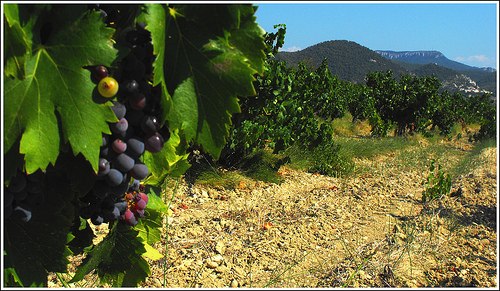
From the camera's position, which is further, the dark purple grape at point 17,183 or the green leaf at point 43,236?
the green leaf at point 43,236

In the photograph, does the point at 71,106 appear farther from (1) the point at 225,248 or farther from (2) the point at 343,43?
(2) the point at 343,43

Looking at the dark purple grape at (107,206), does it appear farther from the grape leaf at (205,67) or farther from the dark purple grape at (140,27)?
the dark purple grape at (140,27)

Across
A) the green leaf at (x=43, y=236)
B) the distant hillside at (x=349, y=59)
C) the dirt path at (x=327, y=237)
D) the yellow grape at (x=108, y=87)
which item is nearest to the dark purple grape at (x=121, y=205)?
the green leaf at (x=43, y=236)

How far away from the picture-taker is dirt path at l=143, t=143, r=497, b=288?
8.72 feet

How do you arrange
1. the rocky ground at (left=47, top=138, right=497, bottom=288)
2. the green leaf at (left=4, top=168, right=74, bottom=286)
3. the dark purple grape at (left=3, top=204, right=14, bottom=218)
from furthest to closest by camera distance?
the rocky ground at (left=47, top=138, right=497, bottom=288), the green leaf at (left=4, top=168, right=74, bottom=286), the dark purple grape at (left=3, top=204, right=14, bottom=218)

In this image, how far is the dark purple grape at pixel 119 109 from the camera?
2.84 ft

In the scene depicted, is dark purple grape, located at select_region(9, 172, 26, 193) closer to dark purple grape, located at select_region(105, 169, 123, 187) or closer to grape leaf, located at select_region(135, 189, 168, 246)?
dark purple grape, located at select_region(105, 169, 123, 187)

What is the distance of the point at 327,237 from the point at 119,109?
2863 mm

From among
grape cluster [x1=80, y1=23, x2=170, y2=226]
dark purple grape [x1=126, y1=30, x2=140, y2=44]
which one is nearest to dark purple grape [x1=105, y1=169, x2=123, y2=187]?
grape cluster [x1=80, y1=23, x2=170, y2=226]

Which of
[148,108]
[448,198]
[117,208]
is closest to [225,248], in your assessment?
[117,208]

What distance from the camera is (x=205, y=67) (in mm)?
891

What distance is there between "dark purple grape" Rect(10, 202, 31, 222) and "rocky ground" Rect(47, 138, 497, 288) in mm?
1321

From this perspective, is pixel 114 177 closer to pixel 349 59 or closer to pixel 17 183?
pixel 17 183

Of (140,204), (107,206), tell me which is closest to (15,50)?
(107,206)
